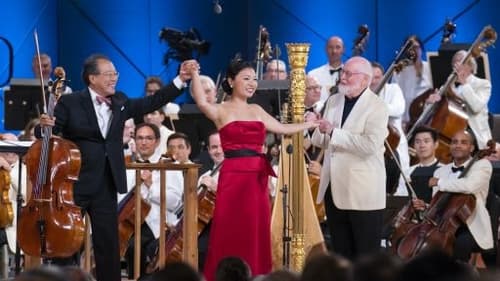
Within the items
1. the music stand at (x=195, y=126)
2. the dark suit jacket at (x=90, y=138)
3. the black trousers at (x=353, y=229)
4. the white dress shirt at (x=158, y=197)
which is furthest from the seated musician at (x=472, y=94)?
the dark suit jacket at (x=90, y=138)

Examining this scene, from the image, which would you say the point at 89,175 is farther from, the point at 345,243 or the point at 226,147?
the point at 345,243

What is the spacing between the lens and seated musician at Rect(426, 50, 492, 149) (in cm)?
923

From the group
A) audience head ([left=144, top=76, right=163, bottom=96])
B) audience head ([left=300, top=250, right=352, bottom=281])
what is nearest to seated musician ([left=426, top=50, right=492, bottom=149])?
audience head ([left=144, top=76, right=163, bottom=96])

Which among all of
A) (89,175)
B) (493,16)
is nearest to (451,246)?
(89,175)

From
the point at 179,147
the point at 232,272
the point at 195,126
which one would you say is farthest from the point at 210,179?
the point at 232,272

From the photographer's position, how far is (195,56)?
11195 mm

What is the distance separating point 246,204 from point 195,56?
517 cm

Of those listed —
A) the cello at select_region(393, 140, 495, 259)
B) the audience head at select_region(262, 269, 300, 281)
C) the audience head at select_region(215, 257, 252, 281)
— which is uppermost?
the audience head at select_region(262, 269, 300, 281)

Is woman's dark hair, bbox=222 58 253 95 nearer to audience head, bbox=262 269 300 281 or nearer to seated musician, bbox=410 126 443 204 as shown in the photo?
seated musician, bbox=410 126 443 204

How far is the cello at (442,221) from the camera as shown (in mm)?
7523

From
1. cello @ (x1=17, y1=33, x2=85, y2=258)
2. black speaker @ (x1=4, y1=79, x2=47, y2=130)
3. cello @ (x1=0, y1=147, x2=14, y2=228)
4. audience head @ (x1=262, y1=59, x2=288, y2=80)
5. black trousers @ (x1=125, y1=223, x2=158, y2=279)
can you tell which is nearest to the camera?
cello @ (x1=17, y1=33, x2=85, y2=258)

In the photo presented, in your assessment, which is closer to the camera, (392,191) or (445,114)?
(392,191)

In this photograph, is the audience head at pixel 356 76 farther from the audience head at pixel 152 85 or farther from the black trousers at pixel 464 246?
the audience head at pixel 152 85

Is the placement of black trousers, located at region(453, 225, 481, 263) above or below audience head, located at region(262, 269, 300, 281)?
below
